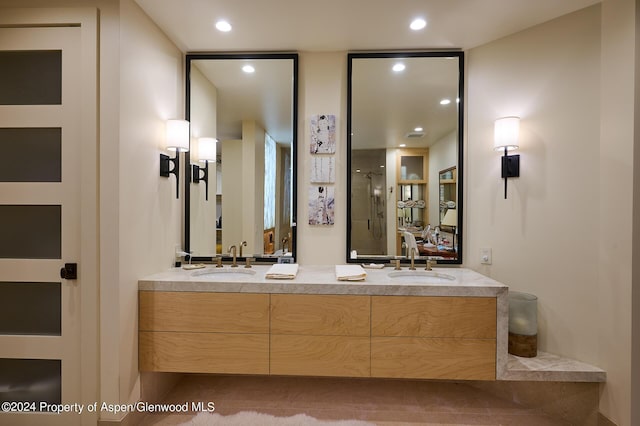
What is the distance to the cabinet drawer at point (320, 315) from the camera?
6.20 feet

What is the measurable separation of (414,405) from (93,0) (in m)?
3.29

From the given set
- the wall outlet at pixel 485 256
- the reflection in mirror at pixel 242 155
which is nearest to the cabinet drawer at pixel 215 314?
the reflection in mirror at pixel 242 155

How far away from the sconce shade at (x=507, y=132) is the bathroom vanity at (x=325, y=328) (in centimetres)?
97

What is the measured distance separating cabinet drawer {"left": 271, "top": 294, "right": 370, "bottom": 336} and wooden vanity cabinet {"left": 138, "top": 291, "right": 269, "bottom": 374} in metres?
0.09

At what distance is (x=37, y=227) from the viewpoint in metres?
1.82

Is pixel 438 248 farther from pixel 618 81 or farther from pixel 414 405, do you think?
pixel 618 81

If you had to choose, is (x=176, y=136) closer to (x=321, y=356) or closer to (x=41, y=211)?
(x=41, y=211)

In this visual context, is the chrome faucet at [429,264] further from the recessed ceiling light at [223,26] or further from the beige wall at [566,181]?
the recessed ceiling light at [223,26]

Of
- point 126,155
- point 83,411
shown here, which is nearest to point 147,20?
point 126,155

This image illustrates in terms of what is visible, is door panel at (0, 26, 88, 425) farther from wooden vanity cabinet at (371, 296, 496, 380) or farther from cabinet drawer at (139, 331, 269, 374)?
wooden vanity cabinet at (371, 296, 496, 380)

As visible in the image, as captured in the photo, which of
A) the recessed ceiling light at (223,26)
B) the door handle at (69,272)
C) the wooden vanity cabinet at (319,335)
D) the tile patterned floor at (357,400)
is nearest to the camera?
the door handle at (69,272)

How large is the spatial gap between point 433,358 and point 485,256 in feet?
3.04

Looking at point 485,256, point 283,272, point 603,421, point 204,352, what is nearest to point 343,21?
point 283,272

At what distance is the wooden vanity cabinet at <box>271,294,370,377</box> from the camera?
1889mm
